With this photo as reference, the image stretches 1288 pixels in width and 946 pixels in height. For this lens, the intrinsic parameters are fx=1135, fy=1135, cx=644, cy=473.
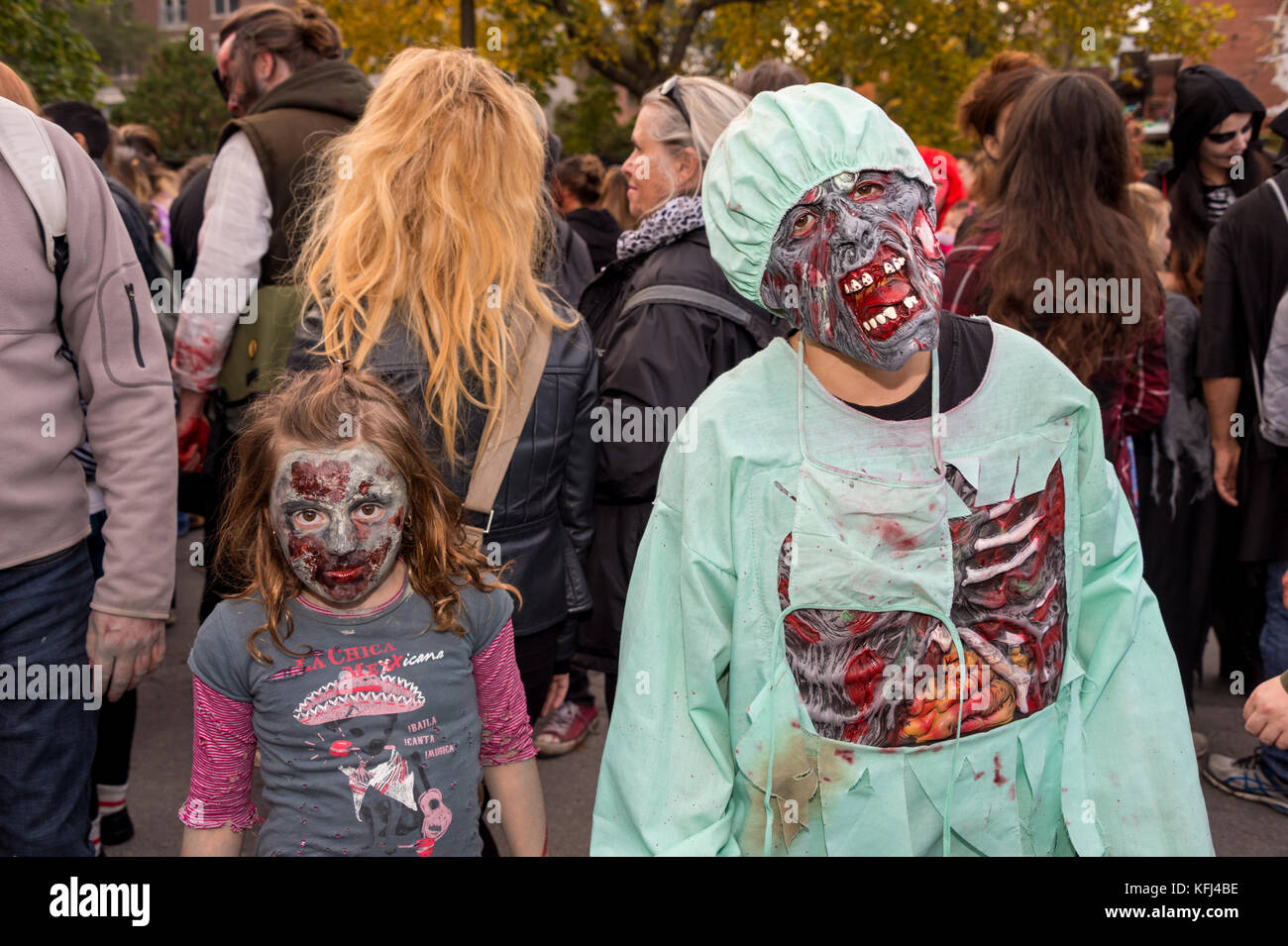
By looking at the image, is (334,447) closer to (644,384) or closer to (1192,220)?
(644,384)

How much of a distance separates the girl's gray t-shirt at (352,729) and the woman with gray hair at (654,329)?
0.89 metres

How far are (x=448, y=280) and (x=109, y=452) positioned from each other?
2.63 ft

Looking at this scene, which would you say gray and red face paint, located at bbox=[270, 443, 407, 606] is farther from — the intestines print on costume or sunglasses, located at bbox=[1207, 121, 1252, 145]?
sunglasses, located at bbox=[1207, 121, 1252, 145]

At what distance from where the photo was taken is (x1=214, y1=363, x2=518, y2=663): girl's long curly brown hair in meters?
2.10

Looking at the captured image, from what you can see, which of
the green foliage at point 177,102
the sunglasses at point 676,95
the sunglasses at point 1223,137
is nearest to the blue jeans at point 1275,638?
the sunglasses at point 1223,137

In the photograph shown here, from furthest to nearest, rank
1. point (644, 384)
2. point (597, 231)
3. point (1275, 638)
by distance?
1. point (597, 231)
2. point (1275, 638)
3. point (644, 384)

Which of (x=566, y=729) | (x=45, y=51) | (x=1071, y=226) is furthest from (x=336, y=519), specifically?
(x=45, y=51)

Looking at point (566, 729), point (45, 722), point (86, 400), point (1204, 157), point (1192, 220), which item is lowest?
point (566, 729)

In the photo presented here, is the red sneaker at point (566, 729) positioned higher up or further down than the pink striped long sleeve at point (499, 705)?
further down

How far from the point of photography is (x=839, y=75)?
20.8 meters

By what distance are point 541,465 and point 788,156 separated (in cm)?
105

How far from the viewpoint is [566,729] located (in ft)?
15.1

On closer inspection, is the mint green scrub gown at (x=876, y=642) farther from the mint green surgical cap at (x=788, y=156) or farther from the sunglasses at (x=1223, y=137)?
the sunglasses at (x=1223, y=137)

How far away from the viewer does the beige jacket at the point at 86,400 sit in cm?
224
